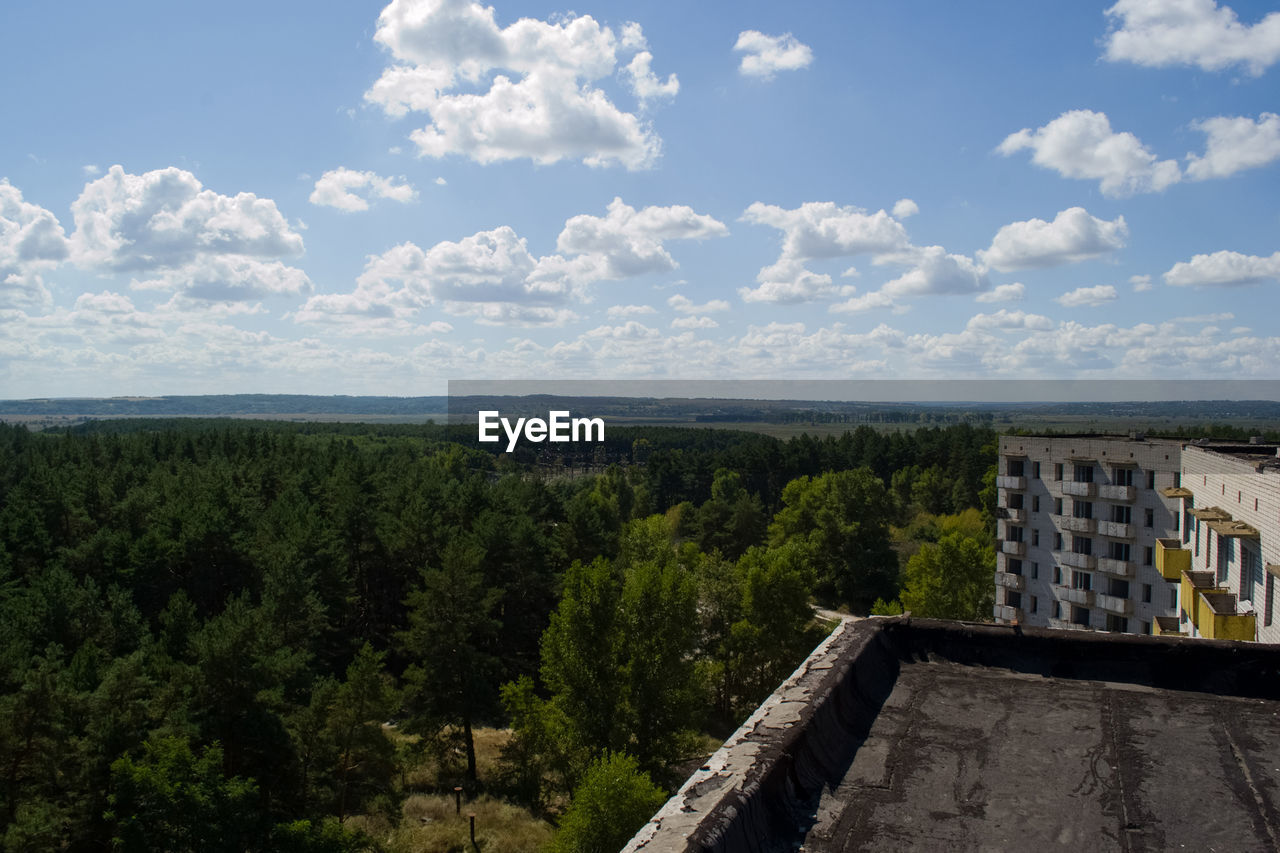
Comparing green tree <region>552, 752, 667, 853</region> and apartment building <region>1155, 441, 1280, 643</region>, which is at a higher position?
apartment building <region>1155, 441, 1280, 643</region>

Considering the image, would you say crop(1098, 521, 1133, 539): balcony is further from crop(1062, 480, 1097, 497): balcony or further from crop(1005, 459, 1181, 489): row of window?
crop(1005, 459, 1181, 489): row of window

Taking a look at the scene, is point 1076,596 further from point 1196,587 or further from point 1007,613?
point 1196,587

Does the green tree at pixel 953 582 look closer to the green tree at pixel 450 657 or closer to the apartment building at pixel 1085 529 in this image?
the apartment building at pixel 1085 529

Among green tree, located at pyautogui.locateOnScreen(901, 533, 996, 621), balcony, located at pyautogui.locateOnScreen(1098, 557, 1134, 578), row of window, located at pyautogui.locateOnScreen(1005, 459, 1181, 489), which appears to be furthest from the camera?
green tree, located at pyautogui.locateOnScreen(901, 533, 996, 621)

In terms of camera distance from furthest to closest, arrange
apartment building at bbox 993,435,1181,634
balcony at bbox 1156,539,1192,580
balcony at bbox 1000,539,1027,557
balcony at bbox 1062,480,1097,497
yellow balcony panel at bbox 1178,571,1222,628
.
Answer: balcony at bbox 1000,539,1027,557
balcony at bbox 1062,480,1097,497
apartment building at bbox 993,435,1181,634
balcony at bbox 1156,539,1192,580
yellow balcony panel at bbox 1178,571,1222,628

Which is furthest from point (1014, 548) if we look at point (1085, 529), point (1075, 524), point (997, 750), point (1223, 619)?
point (997, 750)

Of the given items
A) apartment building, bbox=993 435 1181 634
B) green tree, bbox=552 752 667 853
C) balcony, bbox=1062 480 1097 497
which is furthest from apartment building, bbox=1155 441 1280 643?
green tree, bbox=552 752 667 853

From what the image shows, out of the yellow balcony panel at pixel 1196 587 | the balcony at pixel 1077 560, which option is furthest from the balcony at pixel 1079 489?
the yellow balcony panel at pixel 1196 587
